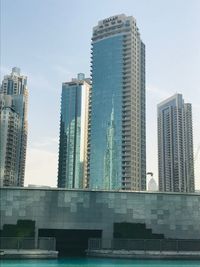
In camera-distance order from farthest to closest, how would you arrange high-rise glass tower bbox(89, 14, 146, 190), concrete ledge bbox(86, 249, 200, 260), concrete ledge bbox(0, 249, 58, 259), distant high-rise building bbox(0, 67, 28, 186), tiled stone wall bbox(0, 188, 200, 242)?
distant high-rise building bbox(0, 67, 28, 186) → high-rise glass tower bbox(89, 14, 146, 190) → tiled stone wall bbox(0, 188, 200, 242) → concrete ledge bbox(86, 249, 200, 260) → concrete ledge bbox(0, 249, 58, 259)

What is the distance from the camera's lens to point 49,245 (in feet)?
166

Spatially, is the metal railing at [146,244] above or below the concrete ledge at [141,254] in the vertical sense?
above

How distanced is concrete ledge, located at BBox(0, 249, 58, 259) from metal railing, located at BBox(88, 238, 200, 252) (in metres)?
7.09

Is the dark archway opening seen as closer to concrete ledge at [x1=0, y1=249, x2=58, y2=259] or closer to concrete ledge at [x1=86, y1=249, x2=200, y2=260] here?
concrete ledge at [x1=86, y1=249, x2=200, y2=260]

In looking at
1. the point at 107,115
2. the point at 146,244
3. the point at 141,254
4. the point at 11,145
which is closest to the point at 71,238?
the point at 146,244

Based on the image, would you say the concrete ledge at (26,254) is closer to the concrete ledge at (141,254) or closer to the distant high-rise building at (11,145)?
the concrete ledge at (141,254)

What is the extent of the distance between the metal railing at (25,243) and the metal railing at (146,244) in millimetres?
5526

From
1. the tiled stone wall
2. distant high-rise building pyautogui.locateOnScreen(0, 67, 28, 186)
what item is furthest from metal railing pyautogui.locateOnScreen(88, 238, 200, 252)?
distant high-rise building pyautogui.locateOnScreen(0, 67, 28, 186)

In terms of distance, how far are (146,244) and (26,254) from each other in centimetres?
1509

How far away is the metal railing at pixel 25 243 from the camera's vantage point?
49250mm

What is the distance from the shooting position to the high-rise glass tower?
16050cm

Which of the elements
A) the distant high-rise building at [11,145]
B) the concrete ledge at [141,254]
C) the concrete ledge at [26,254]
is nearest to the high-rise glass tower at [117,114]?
the distant high-rise building at [11,145]

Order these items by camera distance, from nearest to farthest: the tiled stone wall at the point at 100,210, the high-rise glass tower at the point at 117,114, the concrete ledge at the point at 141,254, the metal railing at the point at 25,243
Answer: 1. the concrete ledge at the point at 141,254
2. the metal railing at the point at 25,243
3. the tiled stone wall at the point at 100,210
4. the high-rise glass tower at the point at 117,114

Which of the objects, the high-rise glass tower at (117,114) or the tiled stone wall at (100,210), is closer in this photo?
the tiled stone wall at (100,210)
